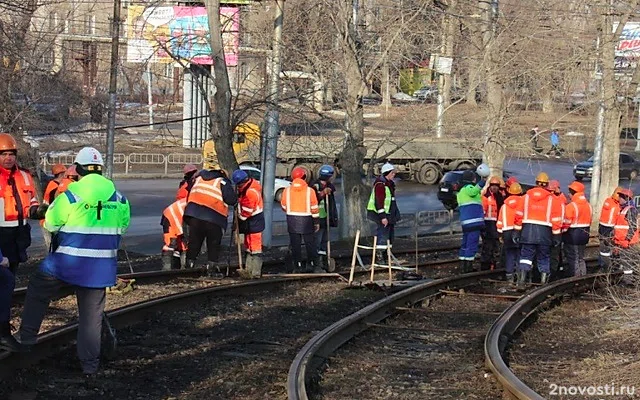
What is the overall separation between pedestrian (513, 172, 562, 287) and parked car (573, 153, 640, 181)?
32.6m

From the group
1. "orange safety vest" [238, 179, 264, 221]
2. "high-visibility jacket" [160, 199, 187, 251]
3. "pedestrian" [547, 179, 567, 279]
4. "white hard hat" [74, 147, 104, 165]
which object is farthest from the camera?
"pedestrian" [547, 179, 567, 279]

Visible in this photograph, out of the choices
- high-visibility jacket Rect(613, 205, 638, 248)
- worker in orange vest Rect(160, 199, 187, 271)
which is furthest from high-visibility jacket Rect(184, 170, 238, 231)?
high-visibility jacket Rect(613, 205, 638, 248)

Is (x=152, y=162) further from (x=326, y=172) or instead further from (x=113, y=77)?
(x=326, y=172)

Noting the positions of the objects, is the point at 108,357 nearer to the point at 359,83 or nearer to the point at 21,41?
the point at 21,41

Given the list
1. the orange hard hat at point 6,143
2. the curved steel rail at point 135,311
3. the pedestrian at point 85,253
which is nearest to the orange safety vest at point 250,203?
the curved steel rail at point 135,311

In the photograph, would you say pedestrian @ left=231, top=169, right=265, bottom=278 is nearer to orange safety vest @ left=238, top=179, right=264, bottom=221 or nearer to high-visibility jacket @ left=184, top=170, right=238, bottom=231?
orange safety vest @ left=238, top=179, right=264, bottom=221

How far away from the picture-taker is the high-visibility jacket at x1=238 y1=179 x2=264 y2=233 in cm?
1480

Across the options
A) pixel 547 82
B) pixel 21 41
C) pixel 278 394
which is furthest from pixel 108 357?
pixel 547 82

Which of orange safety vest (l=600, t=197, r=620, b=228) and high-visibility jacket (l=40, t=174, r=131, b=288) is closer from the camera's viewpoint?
high-visibility jacket (l=40, t=174, r=131, b=288)

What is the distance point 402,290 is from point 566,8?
14669mm

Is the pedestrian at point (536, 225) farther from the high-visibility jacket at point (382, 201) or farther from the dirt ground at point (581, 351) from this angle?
the high-visibility jacket at point (382, 201)

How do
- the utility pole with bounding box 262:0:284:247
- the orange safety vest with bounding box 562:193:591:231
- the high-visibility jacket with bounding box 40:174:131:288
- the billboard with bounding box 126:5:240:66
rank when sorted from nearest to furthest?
the high-visibility jacket with bounding box 40:174:131:288 < the orange safety vest with bounding box 562:193:591:231 < the billboard with bounding box 126:5:240:66 < the utility pole with bounding box 262:0:284:247

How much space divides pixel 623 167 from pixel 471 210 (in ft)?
115

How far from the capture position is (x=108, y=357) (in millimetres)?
8727
